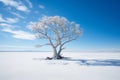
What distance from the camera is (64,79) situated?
7094mm

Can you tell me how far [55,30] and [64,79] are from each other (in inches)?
731

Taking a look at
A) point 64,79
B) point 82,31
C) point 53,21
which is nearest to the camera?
point 64,79

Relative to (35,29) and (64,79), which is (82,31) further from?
(64,79)

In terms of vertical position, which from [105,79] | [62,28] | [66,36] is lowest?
[105,79]

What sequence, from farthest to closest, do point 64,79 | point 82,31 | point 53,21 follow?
1. point 82,31
2. point 53,21
3. point 64,79

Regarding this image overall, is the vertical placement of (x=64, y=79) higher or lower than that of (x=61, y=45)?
lower

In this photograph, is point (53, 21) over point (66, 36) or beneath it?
over

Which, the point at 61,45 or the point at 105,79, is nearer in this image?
the point at 105,79

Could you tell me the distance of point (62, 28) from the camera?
24859 mm

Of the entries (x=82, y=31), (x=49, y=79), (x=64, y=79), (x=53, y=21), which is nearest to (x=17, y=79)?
(x=49, y=79)

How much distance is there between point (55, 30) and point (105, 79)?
62.0 feet

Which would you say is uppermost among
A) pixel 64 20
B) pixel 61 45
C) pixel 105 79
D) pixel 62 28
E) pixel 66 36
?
pixel 64 20

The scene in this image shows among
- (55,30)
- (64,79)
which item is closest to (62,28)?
(55,30)

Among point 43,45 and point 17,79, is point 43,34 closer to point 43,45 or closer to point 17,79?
point 43,45
